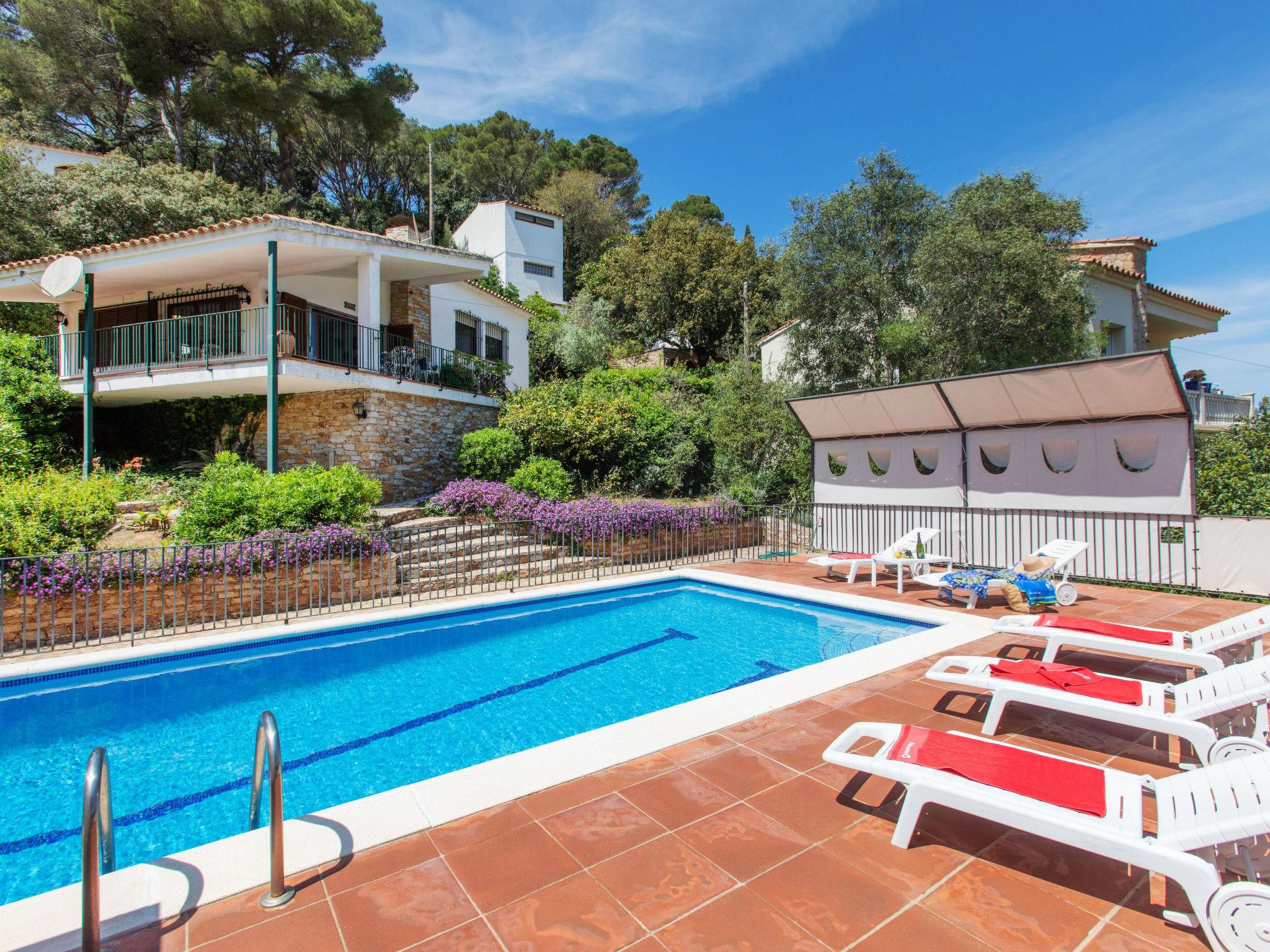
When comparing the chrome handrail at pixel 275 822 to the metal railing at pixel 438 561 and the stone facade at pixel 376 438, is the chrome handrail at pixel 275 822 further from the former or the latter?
the stone facade at pixel 376 438

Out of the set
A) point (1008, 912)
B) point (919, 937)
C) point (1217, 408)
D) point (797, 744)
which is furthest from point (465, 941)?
point (1217, 408)

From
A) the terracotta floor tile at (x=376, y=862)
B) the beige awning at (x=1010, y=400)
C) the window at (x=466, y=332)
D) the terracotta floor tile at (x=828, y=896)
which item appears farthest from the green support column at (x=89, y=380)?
the terracotta floor tile at (x=828, y=896)

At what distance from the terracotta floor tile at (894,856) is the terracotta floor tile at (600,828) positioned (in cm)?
85

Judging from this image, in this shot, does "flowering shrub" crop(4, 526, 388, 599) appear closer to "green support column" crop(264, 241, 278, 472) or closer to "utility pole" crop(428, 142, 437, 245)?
"green support column" crop(264, 241, 278, 472)

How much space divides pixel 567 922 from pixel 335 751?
3.43 meters

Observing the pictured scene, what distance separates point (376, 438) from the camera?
14008 mm

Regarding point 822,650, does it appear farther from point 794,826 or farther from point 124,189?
point 124,189

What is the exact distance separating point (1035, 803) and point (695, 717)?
2198mm

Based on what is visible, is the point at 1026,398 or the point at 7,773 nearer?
the point at 7,773

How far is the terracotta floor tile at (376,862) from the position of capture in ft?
8.37

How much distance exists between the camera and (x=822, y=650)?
7066 millimetres

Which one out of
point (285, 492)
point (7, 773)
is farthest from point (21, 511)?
point (7, 773)

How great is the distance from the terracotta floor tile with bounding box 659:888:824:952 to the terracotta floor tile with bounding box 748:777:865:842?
0.61 m

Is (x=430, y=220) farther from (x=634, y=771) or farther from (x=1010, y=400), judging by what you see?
(x=634, y=771)
